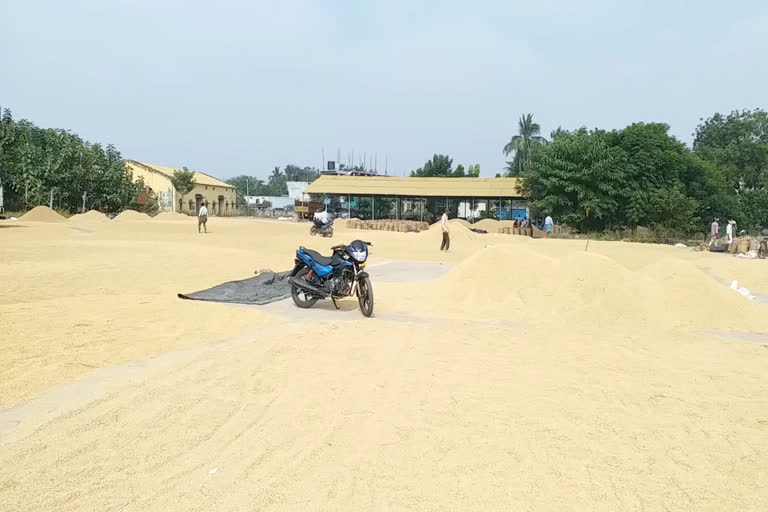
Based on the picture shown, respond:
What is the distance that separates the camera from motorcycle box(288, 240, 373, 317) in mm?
8812

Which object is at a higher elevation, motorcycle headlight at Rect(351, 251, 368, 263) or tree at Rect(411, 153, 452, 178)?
A: tree at Rect(411, 153, 452, 178)

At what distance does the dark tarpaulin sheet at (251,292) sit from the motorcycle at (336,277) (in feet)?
2.54

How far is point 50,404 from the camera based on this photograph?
4387mm

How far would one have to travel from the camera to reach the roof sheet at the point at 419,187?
4134 cm

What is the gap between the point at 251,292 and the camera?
33.9ft

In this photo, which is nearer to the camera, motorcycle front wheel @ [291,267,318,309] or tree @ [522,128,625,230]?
motorcycle front wheel @ [291,267,318,309]

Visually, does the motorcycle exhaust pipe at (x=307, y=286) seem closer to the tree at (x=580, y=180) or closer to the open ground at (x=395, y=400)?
the open ground at (x=395, y=400)

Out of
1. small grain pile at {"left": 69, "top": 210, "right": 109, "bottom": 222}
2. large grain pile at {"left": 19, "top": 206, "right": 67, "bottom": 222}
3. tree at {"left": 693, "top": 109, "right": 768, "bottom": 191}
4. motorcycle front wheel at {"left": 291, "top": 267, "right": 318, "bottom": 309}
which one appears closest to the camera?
motorcycle front wheel at {"left": 291, "top": 267, "right": 318, "bottom": 309}

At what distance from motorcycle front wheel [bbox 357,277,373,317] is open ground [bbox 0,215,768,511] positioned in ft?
0.85

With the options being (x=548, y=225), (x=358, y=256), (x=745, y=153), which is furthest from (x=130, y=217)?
(x=745, y=153)

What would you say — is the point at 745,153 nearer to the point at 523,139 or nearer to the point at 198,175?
the point at 523,139

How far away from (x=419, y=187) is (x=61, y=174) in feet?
83.6

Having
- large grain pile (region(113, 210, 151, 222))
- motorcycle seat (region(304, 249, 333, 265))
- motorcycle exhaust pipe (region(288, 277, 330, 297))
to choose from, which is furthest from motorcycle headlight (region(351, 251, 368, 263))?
large grain pile (region(113, 210, 151, 222))

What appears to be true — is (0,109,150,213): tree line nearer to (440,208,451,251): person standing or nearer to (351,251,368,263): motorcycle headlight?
(440,208,451,251): person standing
